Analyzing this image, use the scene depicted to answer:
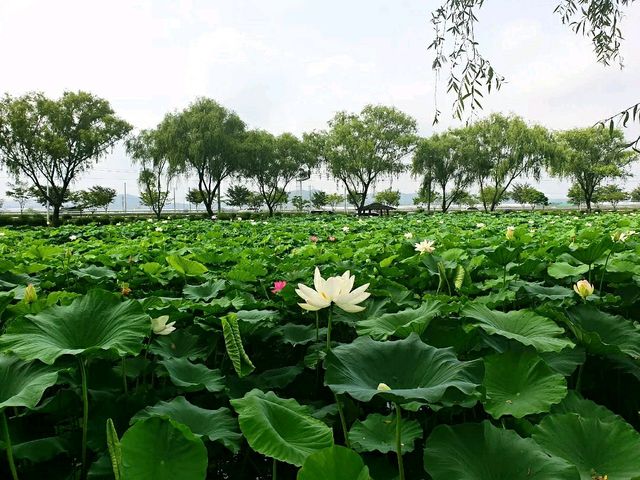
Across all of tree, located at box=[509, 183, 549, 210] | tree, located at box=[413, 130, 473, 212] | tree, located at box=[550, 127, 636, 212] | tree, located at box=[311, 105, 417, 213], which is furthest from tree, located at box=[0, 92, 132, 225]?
tree, located at box=[509, 183, 549, 210]

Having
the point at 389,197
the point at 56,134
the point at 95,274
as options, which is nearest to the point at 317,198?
the point at 389,197

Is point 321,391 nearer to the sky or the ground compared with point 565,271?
nearer to the ground

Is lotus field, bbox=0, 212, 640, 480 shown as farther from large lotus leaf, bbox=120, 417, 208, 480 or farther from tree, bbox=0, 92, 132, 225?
tree, bbox=0, 92, 132, 225

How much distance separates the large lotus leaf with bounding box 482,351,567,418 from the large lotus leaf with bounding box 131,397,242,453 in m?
0.48

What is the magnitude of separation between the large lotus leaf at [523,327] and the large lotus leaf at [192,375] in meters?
0.63

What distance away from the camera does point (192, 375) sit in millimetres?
1028

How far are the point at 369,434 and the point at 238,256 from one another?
6.34 ft

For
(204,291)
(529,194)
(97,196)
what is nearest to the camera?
(204,291)

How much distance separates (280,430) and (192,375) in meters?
0.35

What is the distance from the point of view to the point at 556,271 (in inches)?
71.9

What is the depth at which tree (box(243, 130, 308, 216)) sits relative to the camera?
29.0 metres

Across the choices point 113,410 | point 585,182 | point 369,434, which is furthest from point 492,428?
point 585,182

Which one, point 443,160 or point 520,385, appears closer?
point 520,385

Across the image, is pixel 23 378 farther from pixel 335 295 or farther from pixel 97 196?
pixel 97 196
